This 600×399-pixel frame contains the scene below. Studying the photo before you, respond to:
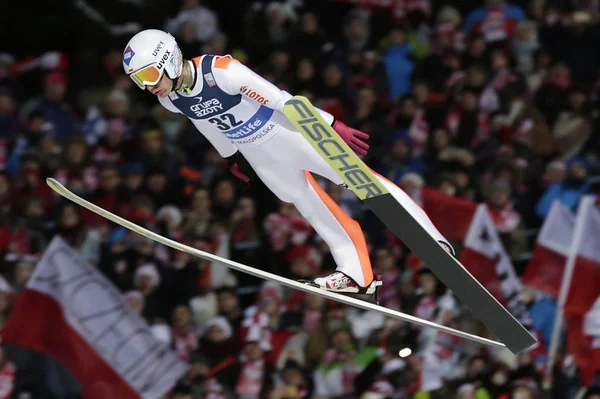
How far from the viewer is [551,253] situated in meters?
7.99

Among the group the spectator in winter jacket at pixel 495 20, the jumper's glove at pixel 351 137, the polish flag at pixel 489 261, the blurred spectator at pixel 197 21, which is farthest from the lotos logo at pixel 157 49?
the spectator in winter jacket at pixel 495 20

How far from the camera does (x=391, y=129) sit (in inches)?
345

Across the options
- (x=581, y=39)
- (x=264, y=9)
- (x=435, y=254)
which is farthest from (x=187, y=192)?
(x=581, y=39)

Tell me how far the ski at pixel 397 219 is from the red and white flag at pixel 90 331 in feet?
7.68

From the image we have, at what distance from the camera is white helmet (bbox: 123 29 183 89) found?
5082 mm

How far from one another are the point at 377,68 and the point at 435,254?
4.05m

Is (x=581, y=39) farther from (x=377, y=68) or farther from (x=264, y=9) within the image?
(x=264, y=9)

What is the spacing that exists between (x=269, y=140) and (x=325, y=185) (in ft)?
9.50

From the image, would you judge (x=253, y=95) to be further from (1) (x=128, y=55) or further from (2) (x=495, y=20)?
(2) (x=495, y=20)

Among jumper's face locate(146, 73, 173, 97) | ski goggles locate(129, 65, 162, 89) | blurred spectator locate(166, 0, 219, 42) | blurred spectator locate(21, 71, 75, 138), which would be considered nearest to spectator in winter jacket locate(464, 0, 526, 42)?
blurred spectator locate(166, 0, 219, 42)

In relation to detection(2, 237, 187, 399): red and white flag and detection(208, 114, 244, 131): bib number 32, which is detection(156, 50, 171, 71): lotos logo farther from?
detection(2, 237, 187, 399): red and white flag

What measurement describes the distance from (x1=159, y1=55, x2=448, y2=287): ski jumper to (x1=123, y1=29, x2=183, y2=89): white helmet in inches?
7.8

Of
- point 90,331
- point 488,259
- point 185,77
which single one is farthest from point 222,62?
point 488,259

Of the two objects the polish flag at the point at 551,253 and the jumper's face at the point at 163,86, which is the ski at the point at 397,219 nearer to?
the jumper's face at the point at 163,86
